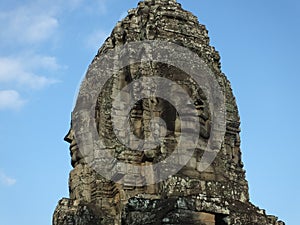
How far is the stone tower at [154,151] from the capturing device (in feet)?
40.6

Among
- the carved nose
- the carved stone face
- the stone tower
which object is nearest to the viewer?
the stone tower

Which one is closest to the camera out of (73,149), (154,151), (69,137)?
(154,151)

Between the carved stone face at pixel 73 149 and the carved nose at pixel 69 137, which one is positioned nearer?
the carved stone face at pixel 73 149

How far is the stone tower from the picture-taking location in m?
12.4

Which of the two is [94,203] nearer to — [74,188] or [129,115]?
[74,188]

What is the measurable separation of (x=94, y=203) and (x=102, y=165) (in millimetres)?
1104

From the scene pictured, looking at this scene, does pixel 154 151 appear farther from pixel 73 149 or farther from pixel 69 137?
pixel 69 137

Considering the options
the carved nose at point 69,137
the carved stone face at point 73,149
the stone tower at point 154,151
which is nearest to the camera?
the stone tower at point 154,151

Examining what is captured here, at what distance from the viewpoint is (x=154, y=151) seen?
14.5 meters

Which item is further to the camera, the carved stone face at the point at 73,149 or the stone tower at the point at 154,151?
the carved stone face at the point at 73,149

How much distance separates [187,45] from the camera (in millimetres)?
15711

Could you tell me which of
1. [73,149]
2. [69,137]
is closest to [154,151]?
[73,149]

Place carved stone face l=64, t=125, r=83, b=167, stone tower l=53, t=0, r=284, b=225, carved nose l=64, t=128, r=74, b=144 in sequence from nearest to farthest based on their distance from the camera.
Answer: stone tower l=53, t=0, r=284, b=225, carved stone face l=64, t=125, r=83, b=167, carved nose l=64, t=128, r=74, b=144

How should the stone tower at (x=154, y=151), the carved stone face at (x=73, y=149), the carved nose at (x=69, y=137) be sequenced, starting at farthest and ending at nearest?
Result: the carved nose at (x=69, y=137) → the carved stone face at (x=73, y=149) → the stone tower at (x=154, y=151)
